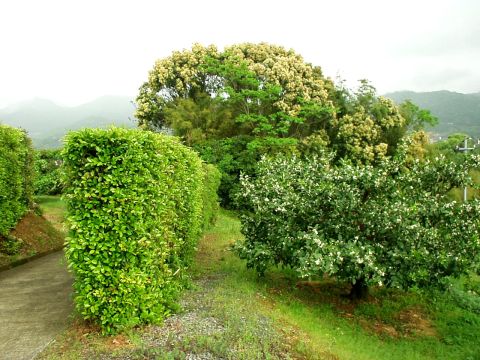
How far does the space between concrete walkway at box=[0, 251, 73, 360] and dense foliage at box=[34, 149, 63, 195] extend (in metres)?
16.9

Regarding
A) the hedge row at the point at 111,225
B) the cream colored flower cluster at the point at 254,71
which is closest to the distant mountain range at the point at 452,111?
the cream colored flower cluster at the point at 254,71

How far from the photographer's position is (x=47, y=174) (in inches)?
1095

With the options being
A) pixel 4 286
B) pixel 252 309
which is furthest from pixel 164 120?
pixel 252 309

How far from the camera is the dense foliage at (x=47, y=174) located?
26913mm

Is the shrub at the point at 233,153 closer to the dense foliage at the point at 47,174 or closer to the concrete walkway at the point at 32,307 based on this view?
the dense foliage at the point at 47,174

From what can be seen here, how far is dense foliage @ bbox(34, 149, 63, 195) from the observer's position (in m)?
26.9

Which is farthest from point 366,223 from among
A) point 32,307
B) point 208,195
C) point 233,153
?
point 233,153

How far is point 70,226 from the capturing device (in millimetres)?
6273

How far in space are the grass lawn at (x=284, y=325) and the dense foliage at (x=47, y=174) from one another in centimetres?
1794

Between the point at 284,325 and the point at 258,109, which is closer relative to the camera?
the point at 284,325

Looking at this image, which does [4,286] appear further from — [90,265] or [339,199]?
[339,199]

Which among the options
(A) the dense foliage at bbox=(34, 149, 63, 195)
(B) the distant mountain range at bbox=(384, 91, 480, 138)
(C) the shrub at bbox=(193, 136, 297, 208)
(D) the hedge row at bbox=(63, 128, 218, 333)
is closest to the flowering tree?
(C) the shrub at bbox=(193, 136, 297, 208)

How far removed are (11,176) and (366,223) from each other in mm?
10080

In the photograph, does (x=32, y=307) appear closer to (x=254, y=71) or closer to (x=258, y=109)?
(x=258, y=109)
